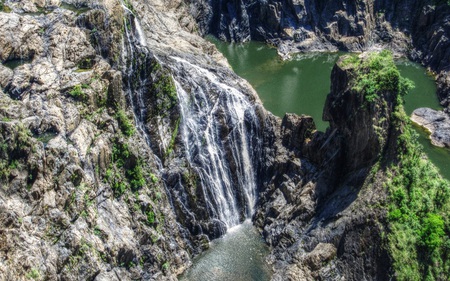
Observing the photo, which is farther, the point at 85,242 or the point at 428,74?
the point at 428,74

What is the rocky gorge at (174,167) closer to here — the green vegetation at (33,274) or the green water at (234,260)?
the green vegetation at (33,274)

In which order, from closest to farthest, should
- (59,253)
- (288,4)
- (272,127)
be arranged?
(59,253), (272,127), (288,4)

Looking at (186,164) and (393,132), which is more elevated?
(393,132)

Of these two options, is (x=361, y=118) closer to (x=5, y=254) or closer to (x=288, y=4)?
(x=5, y=254)

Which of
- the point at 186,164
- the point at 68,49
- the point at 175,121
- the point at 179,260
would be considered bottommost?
the point at 179,260

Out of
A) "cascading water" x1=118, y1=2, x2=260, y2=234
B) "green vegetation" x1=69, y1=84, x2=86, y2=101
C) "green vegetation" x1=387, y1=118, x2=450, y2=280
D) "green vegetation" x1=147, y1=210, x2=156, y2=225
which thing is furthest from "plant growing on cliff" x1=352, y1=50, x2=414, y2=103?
"green vegetation" x1=69, y1=84, x2=86, y2=101

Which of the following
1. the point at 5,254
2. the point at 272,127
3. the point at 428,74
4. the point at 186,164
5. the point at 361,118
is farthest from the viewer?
the point at 428,74

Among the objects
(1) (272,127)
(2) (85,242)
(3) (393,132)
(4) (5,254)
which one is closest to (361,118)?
(3) (393,132)
